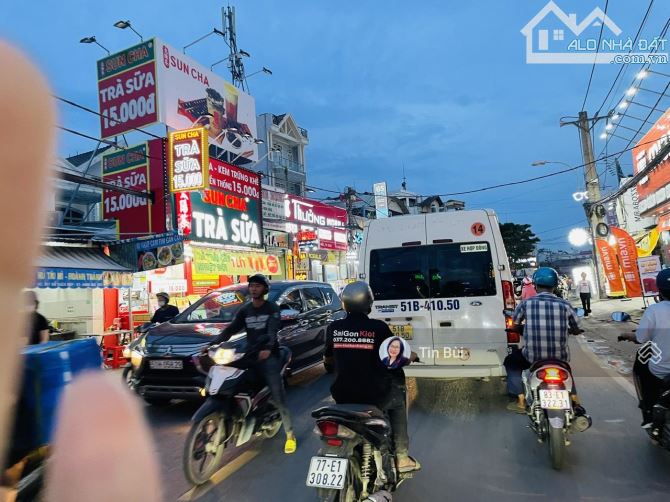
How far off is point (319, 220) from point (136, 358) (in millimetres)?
17536

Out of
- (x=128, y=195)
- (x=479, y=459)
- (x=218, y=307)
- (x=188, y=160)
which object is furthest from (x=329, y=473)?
(x=128, y=195)

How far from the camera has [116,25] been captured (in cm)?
1722

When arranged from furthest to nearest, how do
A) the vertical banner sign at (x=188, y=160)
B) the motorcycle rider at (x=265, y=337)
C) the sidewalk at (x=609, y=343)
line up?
the vertical banner sign at (x=188, y=160) < the sidewalk at (x=609, y=343) < the motorcycle rider at (x=265, y=337)

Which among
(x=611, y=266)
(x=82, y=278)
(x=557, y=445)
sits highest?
(x=82, y=278)

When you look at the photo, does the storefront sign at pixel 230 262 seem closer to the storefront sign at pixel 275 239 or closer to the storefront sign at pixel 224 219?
the storefront sign at pixel 224 219

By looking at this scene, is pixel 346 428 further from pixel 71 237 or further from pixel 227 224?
pixel 227 224

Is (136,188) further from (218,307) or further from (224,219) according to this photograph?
(218,307)

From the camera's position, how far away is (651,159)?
711 inches

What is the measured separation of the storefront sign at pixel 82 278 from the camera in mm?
9391

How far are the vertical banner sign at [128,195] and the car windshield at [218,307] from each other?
8144 mm

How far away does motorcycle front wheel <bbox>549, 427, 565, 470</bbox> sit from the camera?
4062mm

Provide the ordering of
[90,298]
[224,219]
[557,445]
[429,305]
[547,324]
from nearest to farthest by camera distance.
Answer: [557,445] < [547,324] < [429,305] < [90,298] < [224,219]

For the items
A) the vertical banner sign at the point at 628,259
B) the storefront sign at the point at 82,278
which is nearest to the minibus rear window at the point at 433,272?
the storefront sign at the point at 82,278

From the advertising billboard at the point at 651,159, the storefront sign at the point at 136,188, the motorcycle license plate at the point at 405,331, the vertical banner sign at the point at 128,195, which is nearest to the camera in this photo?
the motorcycle license plate at the point at 405,331
